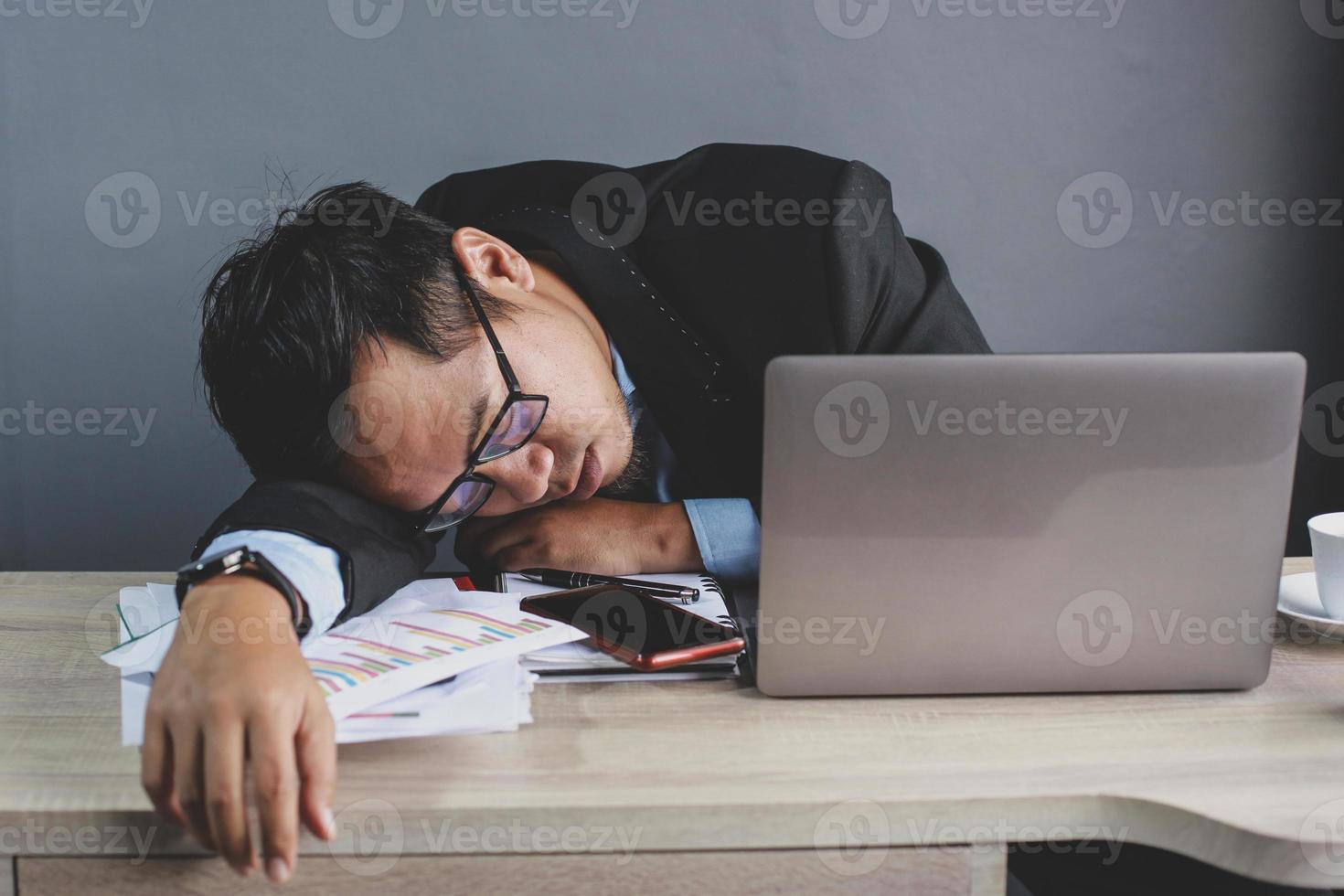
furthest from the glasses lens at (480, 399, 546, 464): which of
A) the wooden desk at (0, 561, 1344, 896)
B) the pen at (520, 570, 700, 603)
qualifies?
the wooden desk at (0, 561, 1344, 896)

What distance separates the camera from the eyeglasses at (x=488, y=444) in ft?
3.37

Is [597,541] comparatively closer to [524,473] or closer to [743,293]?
[524,473]

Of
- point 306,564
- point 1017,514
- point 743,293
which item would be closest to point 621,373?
point 743,293

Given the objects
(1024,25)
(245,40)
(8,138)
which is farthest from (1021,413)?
(8,138)

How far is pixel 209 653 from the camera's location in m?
0.64

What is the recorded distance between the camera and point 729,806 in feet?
2.02

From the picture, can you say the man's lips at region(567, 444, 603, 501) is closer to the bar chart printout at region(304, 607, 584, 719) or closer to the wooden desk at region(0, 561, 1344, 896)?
the bar chart printout at region(304, 607, 584, 719)

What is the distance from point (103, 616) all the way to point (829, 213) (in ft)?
2.82

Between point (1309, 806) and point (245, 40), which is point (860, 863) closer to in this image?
point (1309, 806)

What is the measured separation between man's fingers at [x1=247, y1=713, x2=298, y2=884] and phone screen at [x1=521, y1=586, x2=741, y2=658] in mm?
268

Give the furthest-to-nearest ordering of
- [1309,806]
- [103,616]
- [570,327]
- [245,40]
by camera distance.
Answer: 1. [245,40]
2. [570,327]
3. [103,616]
4. [1309,806]

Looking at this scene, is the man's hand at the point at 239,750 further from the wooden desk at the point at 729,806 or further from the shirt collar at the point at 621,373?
the shirt collar at the point at 621,373

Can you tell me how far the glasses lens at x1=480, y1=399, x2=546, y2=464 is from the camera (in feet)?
3.43

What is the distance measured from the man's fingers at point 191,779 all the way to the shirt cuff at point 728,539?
0.53 m
